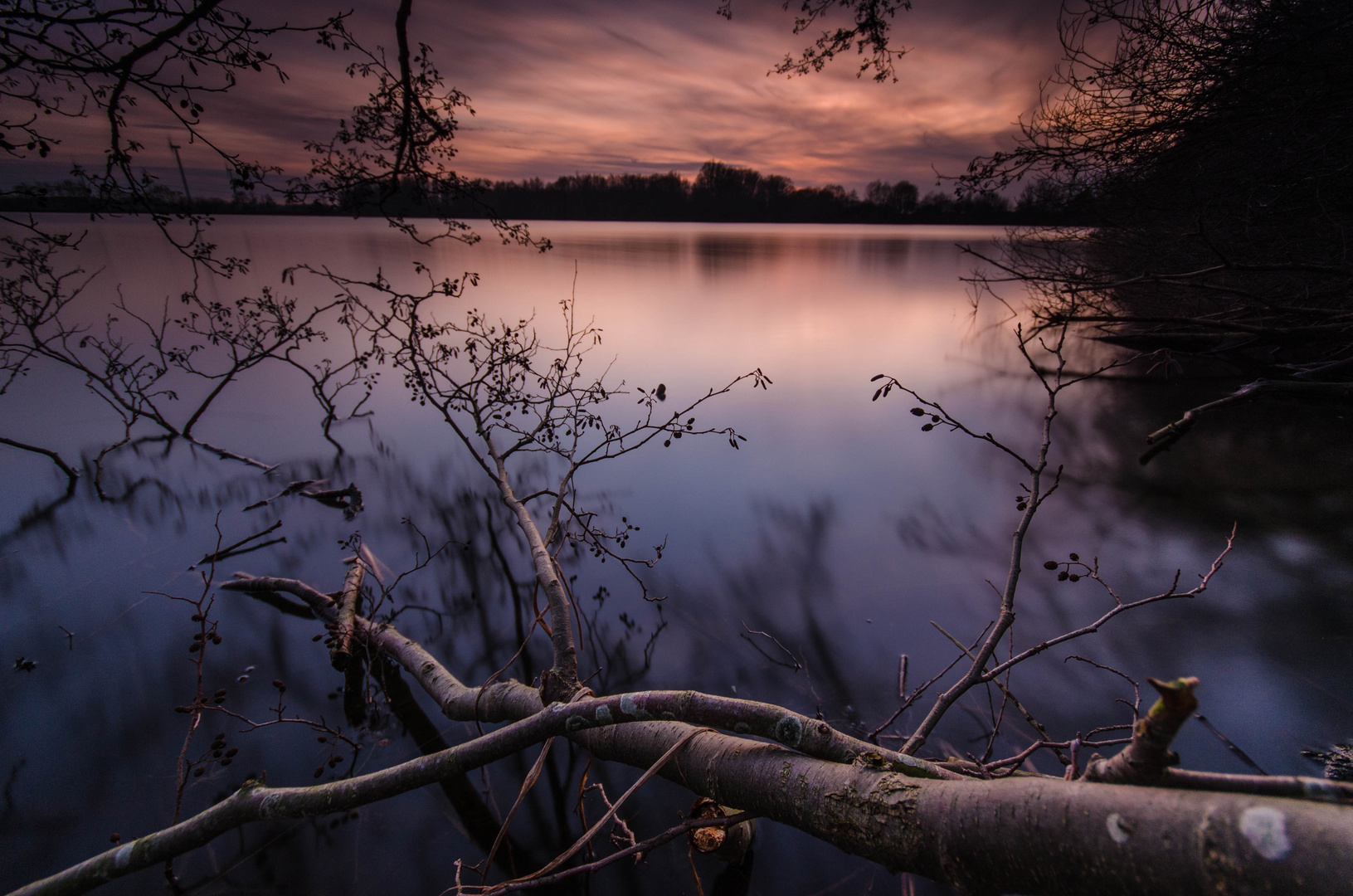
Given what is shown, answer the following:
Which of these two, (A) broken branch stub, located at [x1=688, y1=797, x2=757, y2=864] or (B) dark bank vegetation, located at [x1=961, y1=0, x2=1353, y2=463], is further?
(B) dark bank vegetation, located at [x1=961, y1=0, x2=1353, y2=463]

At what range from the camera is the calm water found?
344cm

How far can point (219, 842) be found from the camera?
3016mm

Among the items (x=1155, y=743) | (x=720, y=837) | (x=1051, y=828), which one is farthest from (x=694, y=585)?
(x=1155, y=743)

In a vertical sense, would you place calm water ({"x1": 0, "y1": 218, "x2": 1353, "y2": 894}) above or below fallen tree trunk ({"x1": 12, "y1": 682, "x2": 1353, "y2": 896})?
below

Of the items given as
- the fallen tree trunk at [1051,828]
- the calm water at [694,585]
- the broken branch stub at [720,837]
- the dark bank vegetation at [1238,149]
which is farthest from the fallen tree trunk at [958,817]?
the dark bank vegetation at [1238,149]

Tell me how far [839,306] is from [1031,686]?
19.6 m

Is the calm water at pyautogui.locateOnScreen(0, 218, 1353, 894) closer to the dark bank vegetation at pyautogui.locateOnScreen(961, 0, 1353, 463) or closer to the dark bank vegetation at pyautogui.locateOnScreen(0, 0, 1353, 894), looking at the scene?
the dark bank vegetation at pyautogui.locateOnScreen(0, 0, 1353, 894)

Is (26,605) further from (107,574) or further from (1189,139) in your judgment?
(1189,139)

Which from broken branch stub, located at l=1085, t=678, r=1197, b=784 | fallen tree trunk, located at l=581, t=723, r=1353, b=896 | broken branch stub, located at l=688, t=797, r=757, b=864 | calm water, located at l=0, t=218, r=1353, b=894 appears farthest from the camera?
calm water, located at l=0, t=218, r=1353, b=894

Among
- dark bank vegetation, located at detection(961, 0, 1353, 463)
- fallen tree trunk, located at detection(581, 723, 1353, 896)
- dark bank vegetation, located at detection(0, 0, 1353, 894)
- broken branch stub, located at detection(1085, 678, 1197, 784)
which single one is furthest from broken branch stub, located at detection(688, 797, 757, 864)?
dark bank vegetation, located at detection(961, 0, 1353, 463)

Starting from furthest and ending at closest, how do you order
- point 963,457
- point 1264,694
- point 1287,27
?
point 963,457 < point 1287,27 < point 1264,694

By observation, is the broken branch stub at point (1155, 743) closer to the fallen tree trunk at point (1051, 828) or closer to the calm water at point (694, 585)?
the fallen tree trunk at point (1051, 828)

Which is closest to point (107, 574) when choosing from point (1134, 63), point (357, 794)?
point (357, 794)

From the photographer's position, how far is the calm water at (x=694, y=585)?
11.3 ft
